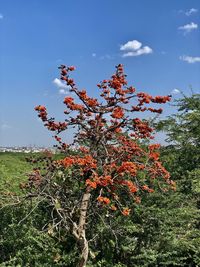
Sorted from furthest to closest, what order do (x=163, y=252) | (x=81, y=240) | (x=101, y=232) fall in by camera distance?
(x=163, y=252) < (x=101, y=232) < (x=81, y=240)

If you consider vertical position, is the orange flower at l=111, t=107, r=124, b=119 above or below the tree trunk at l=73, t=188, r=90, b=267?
above

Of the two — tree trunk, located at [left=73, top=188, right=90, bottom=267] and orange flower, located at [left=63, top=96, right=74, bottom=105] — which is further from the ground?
orange flower, located at [left=63, top=96, right=74, bottom=105]

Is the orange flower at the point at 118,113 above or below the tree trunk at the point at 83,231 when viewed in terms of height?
above

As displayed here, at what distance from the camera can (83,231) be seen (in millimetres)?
7250

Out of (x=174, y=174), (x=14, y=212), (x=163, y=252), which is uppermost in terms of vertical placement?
(x=174, y=174)

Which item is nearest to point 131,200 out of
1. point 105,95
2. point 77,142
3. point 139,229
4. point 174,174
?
point 139,229

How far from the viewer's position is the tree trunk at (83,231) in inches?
281

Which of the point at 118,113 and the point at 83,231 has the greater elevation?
the point at 118,113

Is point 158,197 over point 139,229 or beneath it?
over

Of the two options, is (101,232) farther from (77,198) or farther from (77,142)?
(77,142)

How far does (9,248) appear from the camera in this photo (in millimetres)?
8094

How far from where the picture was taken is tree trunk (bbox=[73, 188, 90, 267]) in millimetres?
7145

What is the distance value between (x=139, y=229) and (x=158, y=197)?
1000 millimetres

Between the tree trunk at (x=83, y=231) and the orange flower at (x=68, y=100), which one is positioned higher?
the orange flower at (x=68, y=100)
